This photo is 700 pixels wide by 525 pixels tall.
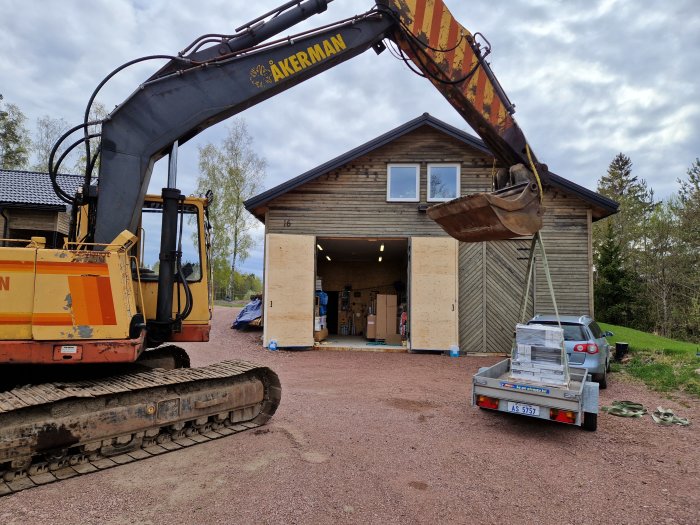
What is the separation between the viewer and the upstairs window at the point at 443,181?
14086mm

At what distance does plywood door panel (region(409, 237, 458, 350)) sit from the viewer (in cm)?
1341

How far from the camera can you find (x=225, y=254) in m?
35.4

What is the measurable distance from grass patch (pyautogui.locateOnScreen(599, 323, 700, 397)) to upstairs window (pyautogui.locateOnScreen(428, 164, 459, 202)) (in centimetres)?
684

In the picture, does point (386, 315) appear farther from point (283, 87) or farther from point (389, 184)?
point (283, 87)

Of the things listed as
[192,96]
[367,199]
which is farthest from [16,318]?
[367,199]

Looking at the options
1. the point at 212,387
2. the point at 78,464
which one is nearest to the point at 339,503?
the point at 212,387

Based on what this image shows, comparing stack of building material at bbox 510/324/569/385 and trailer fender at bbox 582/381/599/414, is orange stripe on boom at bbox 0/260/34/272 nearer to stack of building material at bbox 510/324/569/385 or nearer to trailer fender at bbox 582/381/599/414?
stack of building material at bbox 510/324/569/385

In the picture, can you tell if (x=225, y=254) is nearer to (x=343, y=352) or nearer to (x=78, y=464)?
(x=343, y=352)

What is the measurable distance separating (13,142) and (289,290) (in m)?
31.9

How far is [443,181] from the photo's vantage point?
14188mm

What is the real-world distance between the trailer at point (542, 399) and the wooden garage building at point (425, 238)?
272 inches

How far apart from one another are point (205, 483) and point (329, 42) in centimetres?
537

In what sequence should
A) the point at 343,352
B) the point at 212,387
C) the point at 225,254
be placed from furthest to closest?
the point at 225,254 < the point at 343,352 < the point at 212,387

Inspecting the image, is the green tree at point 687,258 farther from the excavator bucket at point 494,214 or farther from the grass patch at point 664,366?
the excavator bucket at point 494,214
